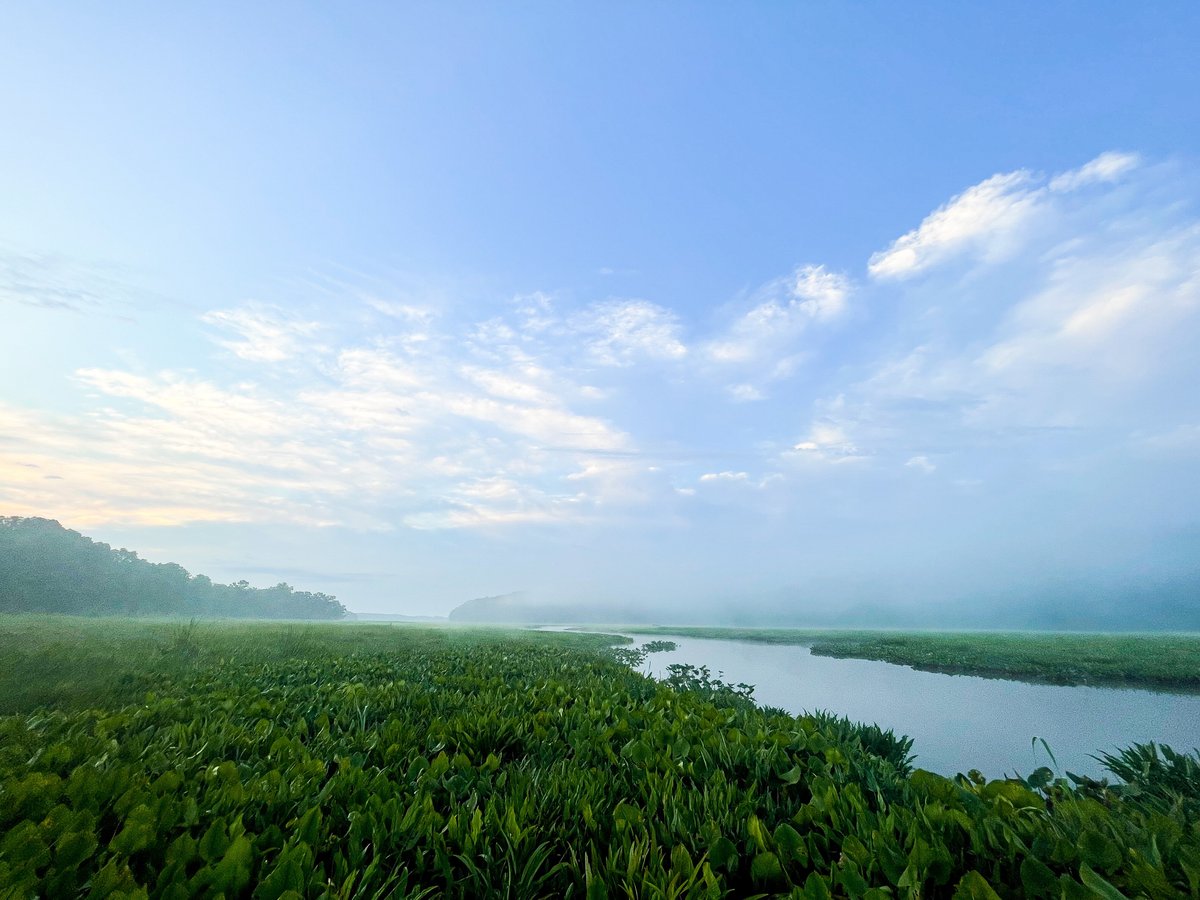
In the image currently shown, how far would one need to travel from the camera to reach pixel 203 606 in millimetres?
69438

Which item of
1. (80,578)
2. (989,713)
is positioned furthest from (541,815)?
(80,578)

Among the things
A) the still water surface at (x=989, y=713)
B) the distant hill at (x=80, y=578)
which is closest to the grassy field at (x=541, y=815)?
the still water surface at (x=989, y=713)

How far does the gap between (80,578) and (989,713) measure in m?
69.6

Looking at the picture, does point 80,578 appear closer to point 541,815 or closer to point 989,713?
point 541,815

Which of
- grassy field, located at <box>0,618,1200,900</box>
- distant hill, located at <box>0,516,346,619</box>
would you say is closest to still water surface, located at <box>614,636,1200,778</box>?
grassy field, located at <box>0,618,1200,900</box>

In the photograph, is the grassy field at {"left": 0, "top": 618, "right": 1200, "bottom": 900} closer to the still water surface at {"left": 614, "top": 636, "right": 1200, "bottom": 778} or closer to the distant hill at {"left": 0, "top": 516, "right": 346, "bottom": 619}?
the still water surface at {"left": 614, "top": 636, "right": 1200, "bottom": 778}

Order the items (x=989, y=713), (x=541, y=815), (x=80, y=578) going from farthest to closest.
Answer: (x=80, y=578)
(x=989, y=713)
(x=541, y=815)

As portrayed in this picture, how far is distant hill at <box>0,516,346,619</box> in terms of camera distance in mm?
41000

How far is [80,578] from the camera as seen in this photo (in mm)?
45781

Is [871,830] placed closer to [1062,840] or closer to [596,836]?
[1062,840]

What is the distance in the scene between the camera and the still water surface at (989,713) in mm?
7711

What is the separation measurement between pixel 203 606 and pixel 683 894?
92.2 m

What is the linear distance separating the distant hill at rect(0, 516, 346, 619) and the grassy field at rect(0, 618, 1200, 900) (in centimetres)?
5938

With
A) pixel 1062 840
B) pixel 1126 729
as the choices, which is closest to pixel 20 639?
pixel 1062 840
